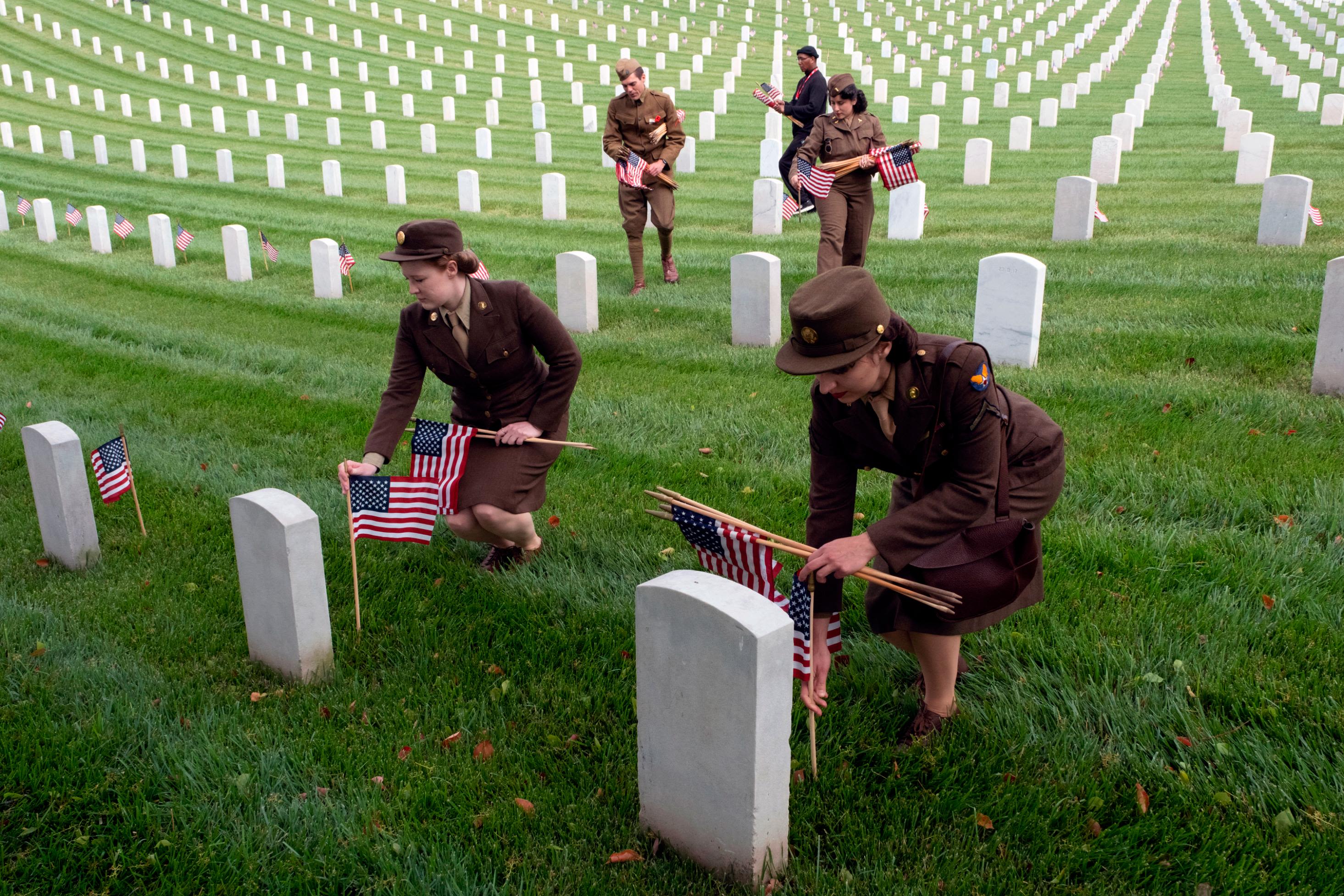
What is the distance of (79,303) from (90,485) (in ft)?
23.8

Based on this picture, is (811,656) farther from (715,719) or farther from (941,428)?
(941,428)

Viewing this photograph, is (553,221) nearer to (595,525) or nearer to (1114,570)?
(595,525)

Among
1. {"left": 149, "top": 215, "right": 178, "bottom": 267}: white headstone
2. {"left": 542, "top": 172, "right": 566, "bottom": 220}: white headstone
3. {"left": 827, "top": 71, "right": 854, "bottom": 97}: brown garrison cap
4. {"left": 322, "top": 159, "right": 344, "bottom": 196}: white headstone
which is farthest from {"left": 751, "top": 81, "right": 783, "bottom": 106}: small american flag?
{"left": 322, "top": 159, "right": 344, "bottom": 196}: white headstone

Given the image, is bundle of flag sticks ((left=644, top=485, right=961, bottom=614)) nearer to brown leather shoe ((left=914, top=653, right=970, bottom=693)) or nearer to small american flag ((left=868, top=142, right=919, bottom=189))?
brown leather shoe ((left=914, top=653, right=970, bottom=693))

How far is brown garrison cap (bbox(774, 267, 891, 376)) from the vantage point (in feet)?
10.1

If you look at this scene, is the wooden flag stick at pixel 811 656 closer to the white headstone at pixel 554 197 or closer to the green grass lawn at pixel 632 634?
the green grass lawn at pixel 632 634

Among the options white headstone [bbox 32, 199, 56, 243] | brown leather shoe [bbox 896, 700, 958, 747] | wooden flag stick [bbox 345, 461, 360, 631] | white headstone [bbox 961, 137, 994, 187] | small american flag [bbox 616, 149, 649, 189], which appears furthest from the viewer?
white headstone [bbox 32, 199, 56, 243]

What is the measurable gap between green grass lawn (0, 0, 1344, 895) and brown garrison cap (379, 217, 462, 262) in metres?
1.56

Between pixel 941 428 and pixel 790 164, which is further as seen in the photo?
pixel 790 164

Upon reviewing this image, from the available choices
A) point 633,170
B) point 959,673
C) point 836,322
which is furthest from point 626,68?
point 836,322

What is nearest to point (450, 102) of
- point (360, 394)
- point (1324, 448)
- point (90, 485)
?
point (360, 394)

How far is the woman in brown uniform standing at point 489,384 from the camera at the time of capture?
5020 millimetres

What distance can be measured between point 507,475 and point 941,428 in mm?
2457

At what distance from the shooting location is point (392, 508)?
191 inches
